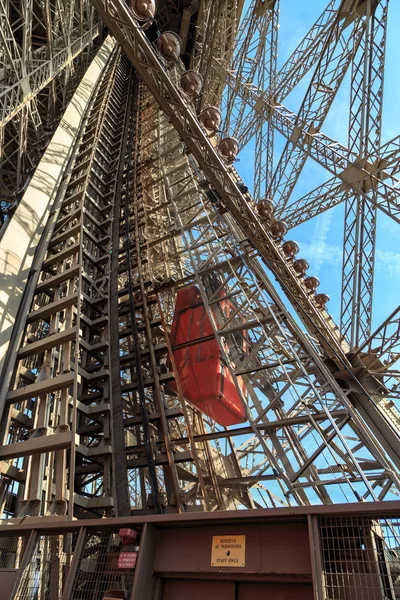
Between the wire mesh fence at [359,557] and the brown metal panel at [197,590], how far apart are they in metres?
0.78

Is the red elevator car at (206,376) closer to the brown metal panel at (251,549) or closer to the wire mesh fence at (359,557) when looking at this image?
the brown metal panel at (251,549)

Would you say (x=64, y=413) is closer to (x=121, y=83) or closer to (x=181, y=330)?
(x=181, y=330)

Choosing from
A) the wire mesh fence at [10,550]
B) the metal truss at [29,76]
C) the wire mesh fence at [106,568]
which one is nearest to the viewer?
the wire mesh fence at [106,568]

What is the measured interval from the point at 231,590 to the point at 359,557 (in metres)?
0.94

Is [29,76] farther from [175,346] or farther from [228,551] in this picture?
[228,551]

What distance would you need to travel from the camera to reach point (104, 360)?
6.77 meters

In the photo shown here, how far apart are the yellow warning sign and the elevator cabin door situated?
17cm

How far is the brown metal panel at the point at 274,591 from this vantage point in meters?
2.86

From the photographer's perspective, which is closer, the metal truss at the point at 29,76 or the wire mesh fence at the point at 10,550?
the wire mesh fence at the point at 10,550

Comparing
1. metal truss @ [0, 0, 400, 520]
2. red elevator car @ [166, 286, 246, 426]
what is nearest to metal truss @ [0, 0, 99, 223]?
metal truss @ [0, 0, 400, 520]

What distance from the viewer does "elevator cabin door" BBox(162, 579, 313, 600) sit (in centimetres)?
289

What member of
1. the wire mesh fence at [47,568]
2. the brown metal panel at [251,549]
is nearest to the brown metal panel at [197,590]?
the brown metal panel at [251,549]

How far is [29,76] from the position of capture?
38.0 ft

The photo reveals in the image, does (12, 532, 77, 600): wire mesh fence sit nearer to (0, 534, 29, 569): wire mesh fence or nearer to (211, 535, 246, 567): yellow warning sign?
(0, 534, 29, 569): wire mesh fence
